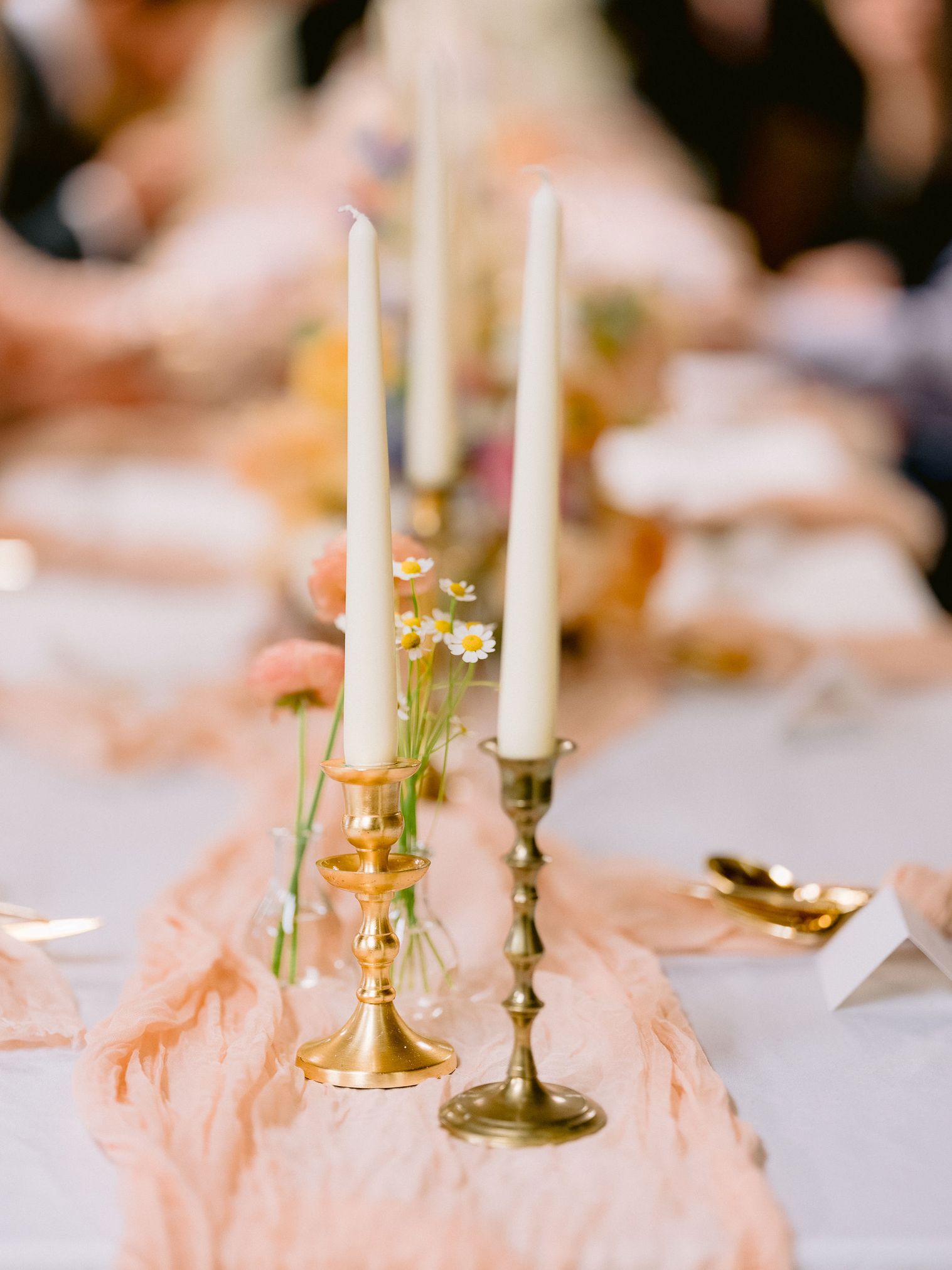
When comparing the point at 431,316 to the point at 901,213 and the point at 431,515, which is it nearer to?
the point at 431,515

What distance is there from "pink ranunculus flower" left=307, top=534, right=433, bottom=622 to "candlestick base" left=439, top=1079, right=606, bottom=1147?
0.59ft

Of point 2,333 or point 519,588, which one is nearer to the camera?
point 519,588

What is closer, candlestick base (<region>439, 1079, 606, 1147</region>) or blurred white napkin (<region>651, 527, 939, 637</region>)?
candlestick base (<region>439, 1079, 606, 1147</region>)

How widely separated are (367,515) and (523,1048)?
0.18 metres

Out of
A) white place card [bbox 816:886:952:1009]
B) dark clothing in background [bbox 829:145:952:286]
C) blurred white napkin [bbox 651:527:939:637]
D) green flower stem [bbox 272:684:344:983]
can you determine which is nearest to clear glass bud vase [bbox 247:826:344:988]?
green flower stem [bbox 272:684:344:983]

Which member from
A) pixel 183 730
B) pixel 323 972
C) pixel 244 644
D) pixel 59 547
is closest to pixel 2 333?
pixel 59 547

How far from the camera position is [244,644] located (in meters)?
1.26

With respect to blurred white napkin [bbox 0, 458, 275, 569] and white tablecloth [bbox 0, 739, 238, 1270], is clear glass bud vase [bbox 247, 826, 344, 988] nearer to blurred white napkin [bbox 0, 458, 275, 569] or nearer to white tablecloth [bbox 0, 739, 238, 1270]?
white tablecloth [bbox 0, 739, 238, 1270]

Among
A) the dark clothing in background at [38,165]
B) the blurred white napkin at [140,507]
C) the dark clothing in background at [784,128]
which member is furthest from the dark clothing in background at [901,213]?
the blurred white napkin at [140,507]

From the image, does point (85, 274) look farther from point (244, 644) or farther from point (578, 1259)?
point (578, 1259)

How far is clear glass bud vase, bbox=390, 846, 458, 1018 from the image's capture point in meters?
0.54

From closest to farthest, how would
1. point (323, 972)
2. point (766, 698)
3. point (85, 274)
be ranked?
1. point (323, 972)
2. point (766, 698)
3. point (85, 274)

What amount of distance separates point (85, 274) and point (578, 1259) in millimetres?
2824

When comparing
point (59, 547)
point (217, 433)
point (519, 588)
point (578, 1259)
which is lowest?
point (578, 1259)
